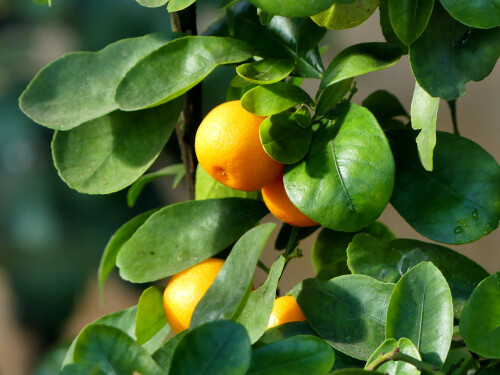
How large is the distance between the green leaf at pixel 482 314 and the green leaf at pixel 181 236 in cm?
19

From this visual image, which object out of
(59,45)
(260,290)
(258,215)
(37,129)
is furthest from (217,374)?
(59,45)

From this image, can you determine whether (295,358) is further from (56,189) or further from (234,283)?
(56,189)

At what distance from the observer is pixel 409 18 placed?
38 cm

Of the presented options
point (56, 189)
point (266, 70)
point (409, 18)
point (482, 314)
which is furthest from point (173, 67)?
point (56, 189)

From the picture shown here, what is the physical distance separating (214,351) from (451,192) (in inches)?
8.9

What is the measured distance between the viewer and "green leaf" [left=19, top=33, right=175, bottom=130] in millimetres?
467

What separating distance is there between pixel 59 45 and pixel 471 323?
1.35 m

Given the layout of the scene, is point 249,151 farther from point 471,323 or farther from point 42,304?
point 42,304

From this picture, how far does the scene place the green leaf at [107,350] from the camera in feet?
1.02

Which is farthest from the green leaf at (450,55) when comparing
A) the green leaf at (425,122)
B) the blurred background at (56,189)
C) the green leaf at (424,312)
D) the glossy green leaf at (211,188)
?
the blurred background at (56,189)

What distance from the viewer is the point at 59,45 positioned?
1.50 meters

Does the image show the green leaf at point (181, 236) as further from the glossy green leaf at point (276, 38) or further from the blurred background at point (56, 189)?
the blurred background at point (56, 189)

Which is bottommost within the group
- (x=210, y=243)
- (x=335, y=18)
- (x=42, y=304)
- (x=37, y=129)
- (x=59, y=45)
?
(x=42, y=304)

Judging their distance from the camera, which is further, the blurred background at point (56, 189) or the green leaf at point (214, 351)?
the blurred background at point (56, 189)
